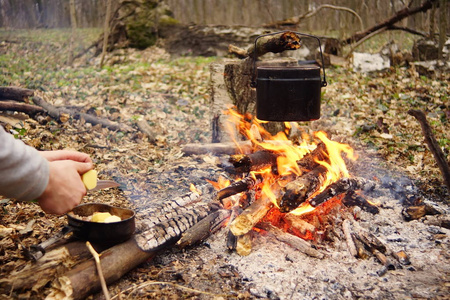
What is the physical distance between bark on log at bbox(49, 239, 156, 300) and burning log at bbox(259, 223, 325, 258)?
41.7 inches

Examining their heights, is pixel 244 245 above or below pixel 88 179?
below

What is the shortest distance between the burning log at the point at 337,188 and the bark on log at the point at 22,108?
4887mm

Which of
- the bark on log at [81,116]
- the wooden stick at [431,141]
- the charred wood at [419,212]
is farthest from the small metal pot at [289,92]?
the bark on log at [81,116]

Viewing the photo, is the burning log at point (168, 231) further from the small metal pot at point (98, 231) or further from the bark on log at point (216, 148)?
the bark on log at point (216, 148)

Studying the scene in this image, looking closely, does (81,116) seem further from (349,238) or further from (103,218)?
(349,238)

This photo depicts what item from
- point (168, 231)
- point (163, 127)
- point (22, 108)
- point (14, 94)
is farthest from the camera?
point (163, 127)

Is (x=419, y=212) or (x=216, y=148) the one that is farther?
(x=216, y=148)

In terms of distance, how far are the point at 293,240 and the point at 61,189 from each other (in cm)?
199

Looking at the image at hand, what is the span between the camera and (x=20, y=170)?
1985mm

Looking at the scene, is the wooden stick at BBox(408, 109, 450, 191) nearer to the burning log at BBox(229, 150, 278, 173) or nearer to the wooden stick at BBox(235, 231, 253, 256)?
the burning log at BBox(229, 150, 278, 173)

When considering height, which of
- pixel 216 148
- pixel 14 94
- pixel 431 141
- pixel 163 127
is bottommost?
pixel 216 148

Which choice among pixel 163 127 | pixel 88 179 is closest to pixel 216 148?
pixel 163 127

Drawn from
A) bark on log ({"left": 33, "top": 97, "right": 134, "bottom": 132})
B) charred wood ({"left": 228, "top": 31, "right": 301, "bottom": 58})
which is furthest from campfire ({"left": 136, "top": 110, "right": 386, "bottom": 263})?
bark on log ({"left": 33, "top": 97, "right": 134, "bottom": 132})

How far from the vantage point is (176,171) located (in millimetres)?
5211
